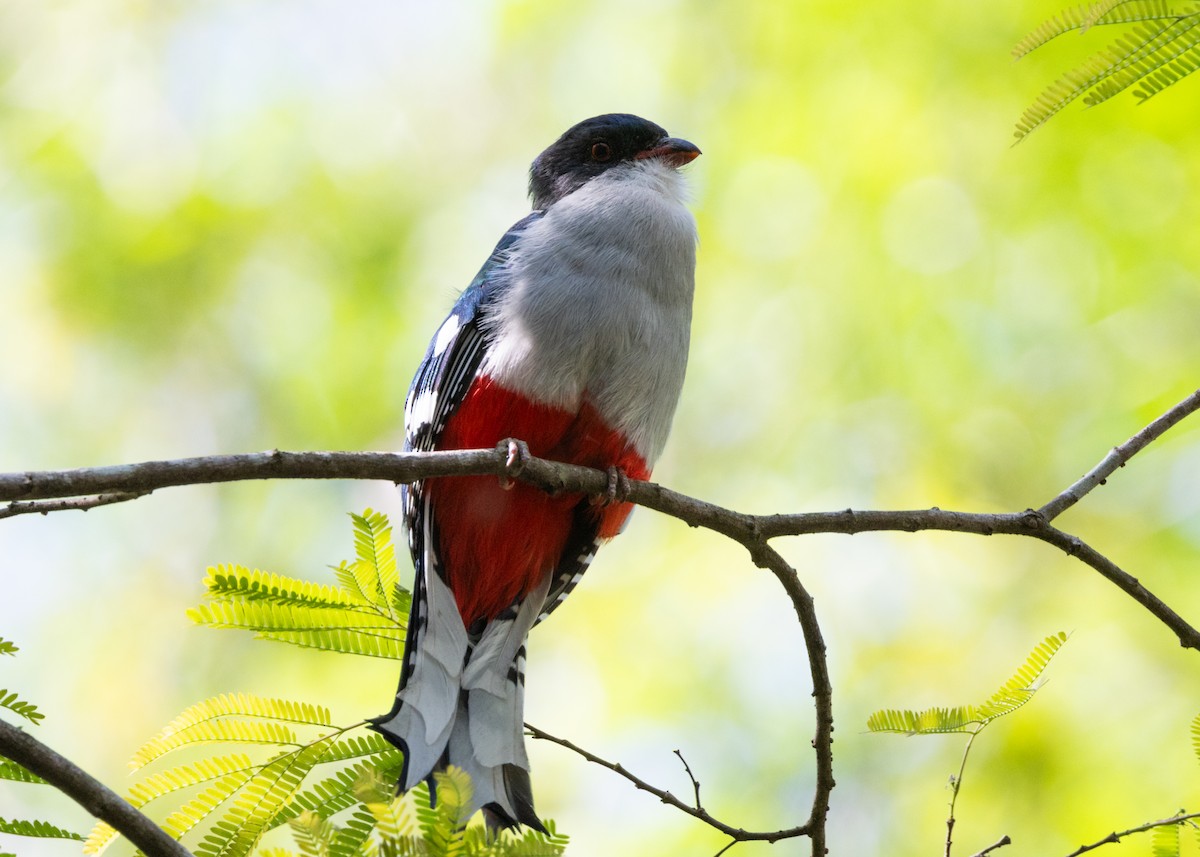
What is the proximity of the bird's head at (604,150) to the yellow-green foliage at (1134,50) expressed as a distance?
2.53m

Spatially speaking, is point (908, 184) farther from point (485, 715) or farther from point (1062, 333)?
point (485, 715)

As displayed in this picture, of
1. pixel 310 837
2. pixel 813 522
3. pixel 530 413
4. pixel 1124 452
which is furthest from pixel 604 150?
pixel 310 837

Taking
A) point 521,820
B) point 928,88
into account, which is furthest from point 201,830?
point 928,88

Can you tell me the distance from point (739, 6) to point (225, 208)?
4.42 m

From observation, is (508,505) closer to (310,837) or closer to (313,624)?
(313,624)

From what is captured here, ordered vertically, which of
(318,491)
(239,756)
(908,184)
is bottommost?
(239,756)

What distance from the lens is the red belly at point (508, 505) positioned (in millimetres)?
3928

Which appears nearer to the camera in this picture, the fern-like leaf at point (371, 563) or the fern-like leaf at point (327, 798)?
the fern-like leaf at point (327, 798)

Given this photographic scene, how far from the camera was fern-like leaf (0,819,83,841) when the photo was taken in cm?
244

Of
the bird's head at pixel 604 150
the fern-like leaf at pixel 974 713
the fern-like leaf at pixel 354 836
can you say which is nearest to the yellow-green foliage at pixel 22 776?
the fern-like leaf at pixel 354 836

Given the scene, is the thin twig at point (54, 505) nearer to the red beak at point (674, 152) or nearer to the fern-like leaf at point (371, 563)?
the fern-like leaf at point (371, 563)

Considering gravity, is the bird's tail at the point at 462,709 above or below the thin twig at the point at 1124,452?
below

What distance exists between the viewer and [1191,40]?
8.42ft

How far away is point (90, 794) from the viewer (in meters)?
2.24
